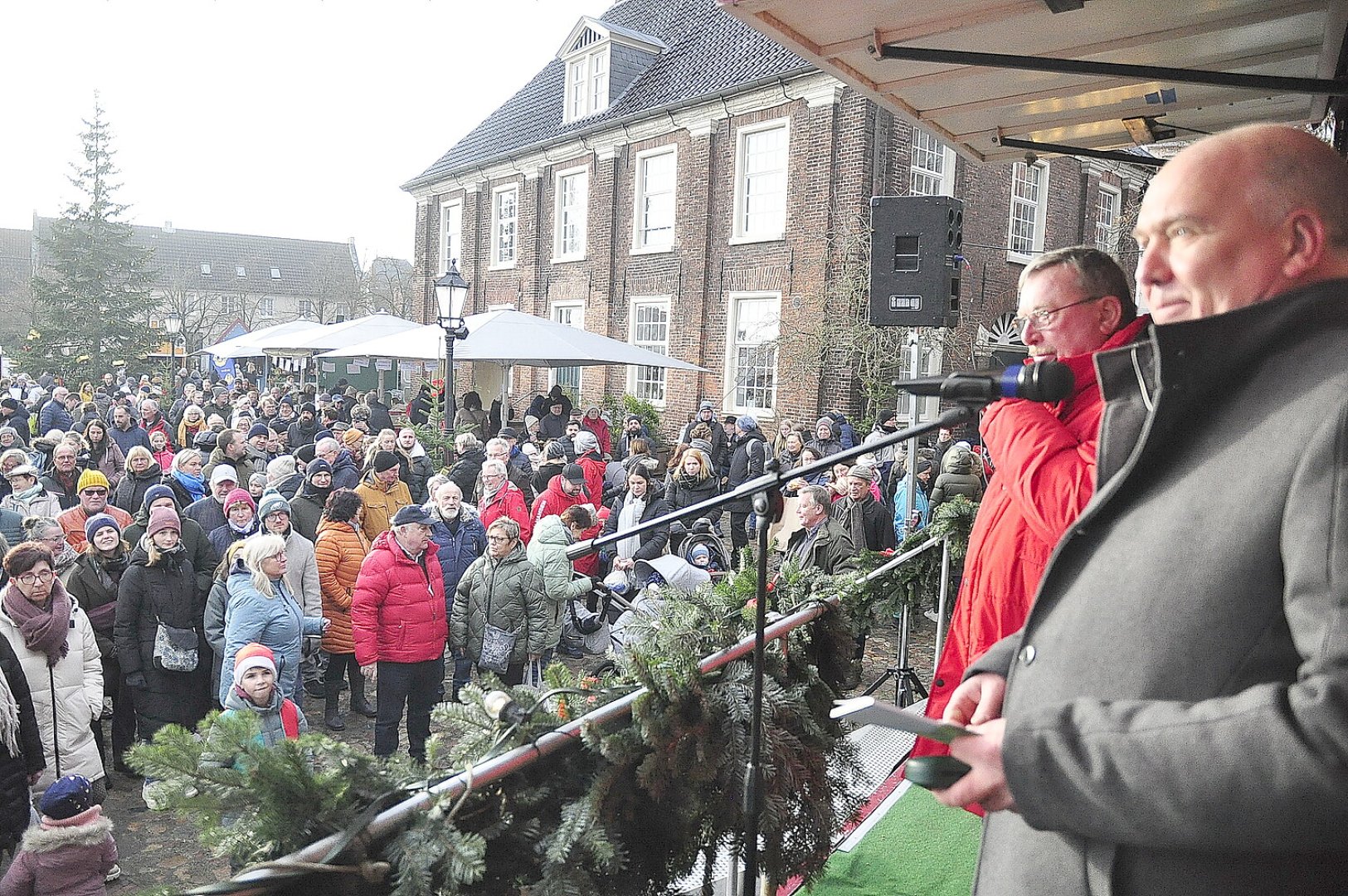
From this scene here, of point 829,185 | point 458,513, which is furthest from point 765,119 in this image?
point 458,513

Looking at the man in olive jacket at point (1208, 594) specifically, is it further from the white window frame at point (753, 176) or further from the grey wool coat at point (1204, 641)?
the white window frame at point (753, 176)

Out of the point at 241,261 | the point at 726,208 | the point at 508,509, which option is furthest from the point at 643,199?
the point at 241,261

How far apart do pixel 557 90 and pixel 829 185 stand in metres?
11.6

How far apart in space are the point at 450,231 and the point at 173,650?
943 inches

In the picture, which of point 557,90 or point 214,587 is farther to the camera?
point 557,90

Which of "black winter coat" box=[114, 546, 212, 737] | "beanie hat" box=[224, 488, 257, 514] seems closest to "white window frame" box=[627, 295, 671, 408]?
"beanie hat" box=[224, 488, 257, 514]

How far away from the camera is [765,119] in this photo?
1808cm

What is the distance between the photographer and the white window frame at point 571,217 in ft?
75.0

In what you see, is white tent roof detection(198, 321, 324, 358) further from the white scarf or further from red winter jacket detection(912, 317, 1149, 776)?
red winter jacket detection(912, 317, 1149, 776)

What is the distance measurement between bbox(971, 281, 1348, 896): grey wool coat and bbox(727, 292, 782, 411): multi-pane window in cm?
1686

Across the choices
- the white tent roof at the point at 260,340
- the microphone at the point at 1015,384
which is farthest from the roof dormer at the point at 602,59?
the microphone at the point at 1015,384

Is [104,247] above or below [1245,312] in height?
above

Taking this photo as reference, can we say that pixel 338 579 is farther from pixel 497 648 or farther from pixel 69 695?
pixel 69 695

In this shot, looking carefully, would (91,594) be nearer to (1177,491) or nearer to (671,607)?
(671,607)
